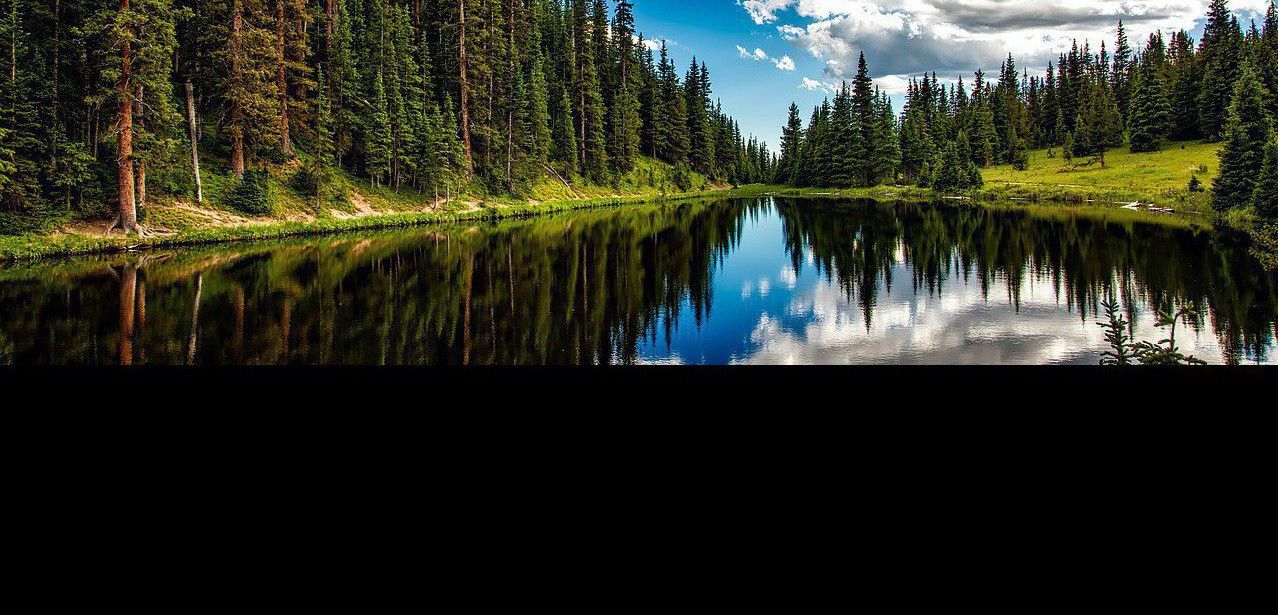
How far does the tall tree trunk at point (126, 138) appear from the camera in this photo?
27858mm

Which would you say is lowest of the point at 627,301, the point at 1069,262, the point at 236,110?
the point at 627,301

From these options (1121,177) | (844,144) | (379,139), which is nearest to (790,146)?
(844,144)

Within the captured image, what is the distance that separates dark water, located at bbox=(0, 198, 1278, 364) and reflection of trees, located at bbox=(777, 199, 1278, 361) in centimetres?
12

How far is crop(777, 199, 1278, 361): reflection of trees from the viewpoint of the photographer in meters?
17.6

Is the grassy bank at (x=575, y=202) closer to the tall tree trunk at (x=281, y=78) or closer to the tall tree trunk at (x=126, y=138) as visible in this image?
the tall tree trunk at (x=126, y=138)

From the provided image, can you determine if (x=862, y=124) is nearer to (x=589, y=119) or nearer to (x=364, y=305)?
(x=589, y=119)

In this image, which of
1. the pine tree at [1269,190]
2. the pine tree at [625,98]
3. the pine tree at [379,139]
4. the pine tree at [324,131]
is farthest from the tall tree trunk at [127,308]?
the pine tree at [625,98]

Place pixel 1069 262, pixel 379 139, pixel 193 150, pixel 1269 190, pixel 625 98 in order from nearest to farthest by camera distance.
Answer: pixel 1069 262 → pixel 1269 190 → pixel 193 150 → pixel 379 139 → pixel 625 98

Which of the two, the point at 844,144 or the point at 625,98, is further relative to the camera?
the point at 844,144

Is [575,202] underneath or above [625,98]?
underneath

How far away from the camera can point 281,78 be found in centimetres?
4369

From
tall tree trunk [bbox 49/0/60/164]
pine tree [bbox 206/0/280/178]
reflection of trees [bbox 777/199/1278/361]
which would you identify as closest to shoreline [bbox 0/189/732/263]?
pine tree [bbox 206/0/280/178]

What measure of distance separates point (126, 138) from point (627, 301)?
23.8m

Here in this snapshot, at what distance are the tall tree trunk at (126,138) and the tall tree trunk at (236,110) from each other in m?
7.90
